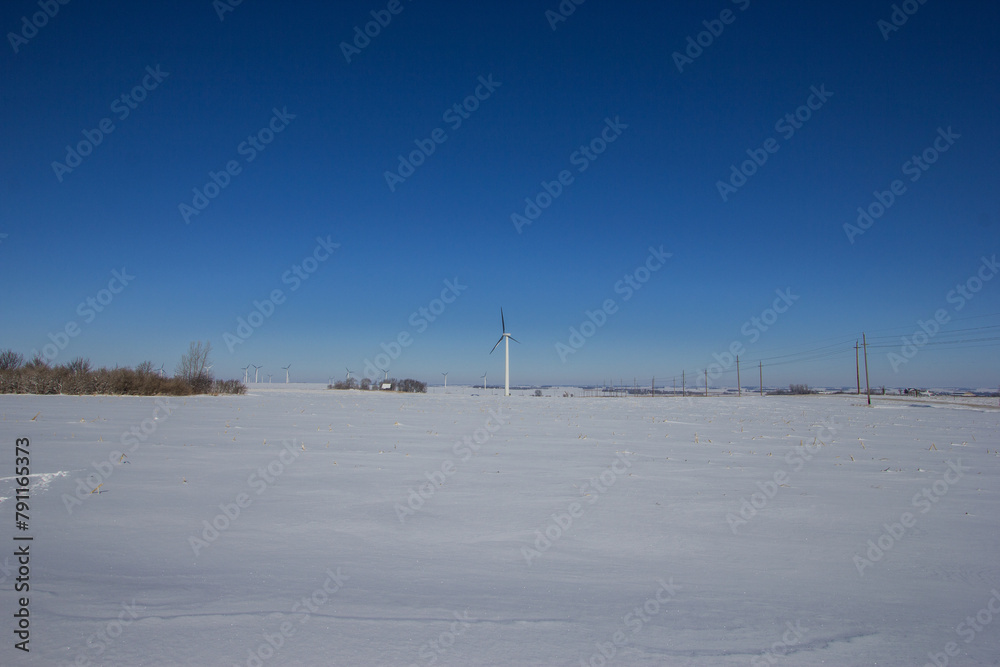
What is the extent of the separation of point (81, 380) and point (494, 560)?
2845 centimetres

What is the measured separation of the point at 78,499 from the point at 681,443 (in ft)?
31.4

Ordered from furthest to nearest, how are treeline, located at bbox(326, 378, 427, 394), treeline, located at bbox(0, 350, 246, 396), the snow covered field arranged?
treeline, located at bbox(326, 378, 427, 394), treeline, located at bbox(0, 350, 246, 396), the snow covered field

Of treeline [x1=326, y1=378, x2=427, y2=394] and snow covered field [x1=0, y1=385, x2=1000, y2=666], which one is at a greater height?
treeline [x1=326, y1=378, x2=427, y2=394]

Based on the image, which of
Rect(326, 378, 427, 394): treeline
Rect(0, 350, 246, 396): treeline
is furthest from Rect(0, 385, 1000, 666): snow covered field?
Rect(326, 378, 427, 394): treeline

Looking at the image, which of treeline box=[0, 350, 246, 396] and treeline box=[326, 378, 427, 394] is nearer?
treeline box=[0, 350, 246, 396]

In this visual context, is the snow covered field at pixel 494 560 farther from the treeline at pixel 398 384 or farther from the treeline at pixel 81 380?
the treeline at pixel 398 384

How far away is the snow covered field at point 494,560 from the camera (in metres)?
2.45

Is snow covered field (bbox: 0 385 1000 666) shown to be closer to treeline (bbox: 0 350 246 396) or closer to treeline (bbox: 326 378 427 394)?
treeline (bbox: 0 350 246 396)

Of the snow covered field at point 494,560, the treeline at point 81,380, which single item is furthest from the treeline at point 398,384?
the snow covered field at point 494,560

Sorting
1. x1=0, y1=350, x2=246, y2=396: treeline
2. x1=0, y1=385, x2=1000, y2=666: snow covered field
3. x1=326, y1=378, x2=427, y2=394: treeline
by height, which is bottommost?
x1=0, y1=385, x2=1000, y2=666: snow covered field

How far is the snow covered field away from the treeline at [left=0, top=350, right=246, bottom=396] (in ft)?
66.8

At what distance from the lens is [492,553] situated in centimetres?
386

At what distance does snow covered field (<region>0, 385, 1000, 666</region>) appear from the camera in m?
2.45

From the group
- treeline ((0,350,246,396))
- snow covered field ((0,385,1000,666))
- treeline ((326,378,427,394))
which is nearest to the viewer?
snow covered field ((0,385,1000,666))
